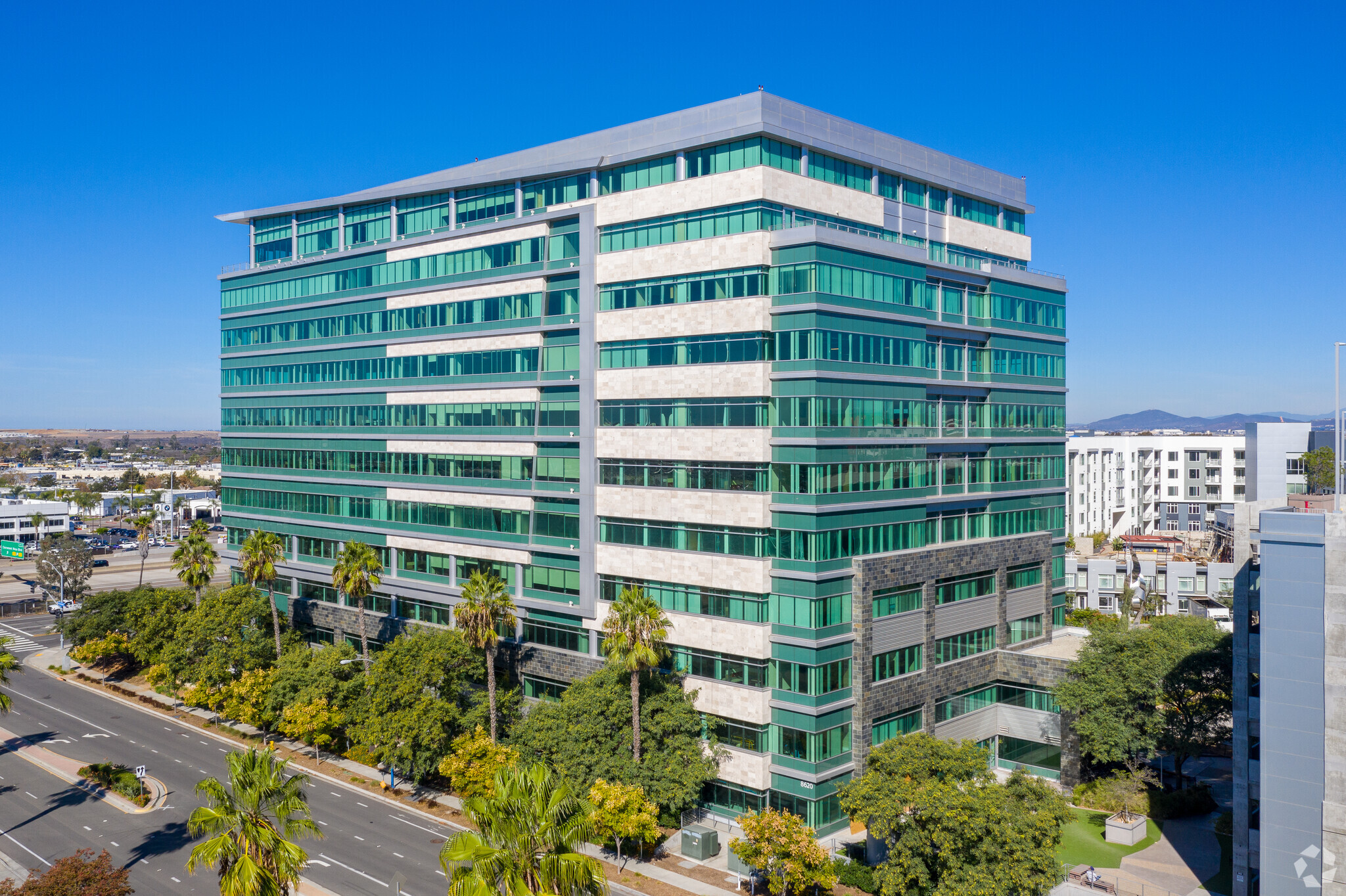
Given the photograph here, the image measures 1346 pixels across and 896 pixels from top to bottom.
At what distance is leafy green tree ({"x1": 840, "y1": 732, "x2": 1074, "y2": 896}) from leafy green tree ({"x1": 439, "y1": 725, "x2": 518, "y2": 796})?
74.5 feet

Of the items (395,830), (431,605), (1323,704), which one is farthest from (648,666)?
(1323,704)

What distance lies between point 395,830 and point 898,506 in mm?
39616

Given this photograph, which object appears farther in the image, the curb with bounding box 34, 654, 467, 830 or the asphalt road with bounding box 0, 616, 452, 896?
the curb with bounding box 34, 654, 467, 830

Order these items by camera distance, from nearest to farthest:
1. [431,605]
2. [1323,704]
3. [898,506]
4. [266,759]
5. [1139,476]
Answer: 1. [266,759]
2. [1323,704]
3. [898,506]
4. [431,605]
5. [1139,476]

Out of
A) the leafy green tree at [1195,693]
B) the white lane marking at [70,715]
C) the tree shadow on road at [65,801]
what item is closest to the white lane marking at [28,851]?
the tree shadow on road at [65,801]

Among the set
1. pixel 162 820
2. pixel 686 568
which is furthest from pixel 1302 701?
pixel 162 820

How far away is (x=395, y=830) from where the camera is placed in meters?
60.3

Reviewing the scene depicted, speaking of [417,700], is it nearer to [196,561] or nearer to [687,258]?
[687,258]

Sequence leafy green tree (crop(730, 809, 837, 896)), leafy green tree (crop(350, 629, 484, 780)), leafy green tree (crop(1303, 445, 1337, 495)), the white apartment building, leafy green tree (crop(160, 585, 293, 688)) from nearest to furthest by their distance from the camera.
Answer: leafy green tree (crop(730, 809, 837, 896))
leafy green tree (crop(350, 629, 484, 780))
leafy green tree (crop(160, 585, 293, 688))
leafy green tree (crop(1303, 445, 1337, 495))
the white apartment building

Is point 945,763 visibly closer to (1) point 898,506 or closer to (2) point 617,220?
(1) point 898,506

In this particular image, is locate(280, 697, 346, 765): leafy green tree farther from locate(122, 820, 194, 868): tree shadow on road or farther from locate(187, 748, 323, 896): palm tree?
locate(187, 748, 323, 896): palm tree

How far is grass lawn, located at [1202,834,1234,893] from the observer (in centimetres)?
5084

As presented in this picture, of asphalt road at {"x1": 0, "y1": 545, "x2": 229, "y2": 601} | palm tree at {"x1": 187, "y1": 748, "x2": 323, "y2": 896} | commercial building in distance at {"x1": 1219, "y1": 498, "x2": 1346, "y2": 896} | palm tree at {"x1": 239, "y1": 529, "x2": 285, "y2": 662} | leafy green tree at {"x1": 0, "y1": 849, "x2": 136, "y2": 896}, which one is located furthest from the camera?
asphalt road at {"x1": 0, "y1": 545, "x2": 229, "y2": 601}

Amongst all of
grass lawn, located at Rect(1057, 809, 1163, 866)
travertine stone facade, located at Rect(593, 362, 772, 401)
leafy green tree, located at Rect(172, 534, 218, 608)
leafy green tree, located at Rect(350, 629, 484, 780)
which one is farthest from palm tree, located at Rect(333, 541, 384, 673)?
grass lawn, located at Rect(1057, 809, 1163, 866)
